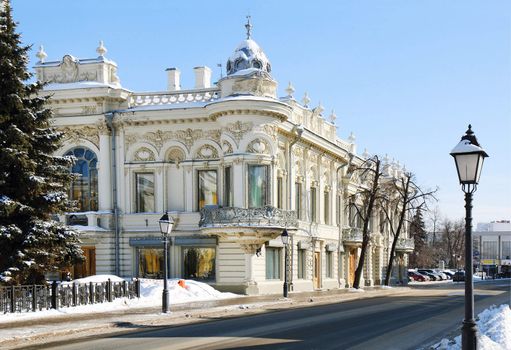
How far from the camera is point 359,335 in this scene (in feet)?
60.5

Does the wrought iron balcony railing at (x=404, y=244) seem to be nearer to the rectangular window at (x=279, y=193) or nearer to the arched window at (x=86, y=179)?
the rectangular window at (x=279, y=193)

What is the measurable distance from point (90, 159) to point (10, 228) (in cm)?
1819

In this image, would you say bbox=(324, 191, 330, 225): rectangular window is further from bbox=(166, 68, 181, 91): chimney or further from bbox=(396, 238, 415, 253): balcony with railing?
bbox=(396, 238, 415, 253): balcony with railing

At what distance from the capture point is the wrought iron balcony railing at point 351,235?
55.0 m

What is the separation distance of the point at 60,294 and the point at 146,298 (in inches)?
221

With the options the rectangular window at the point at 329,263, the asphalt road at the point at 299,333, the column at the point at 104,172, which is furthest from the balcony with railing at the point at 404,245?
the asphalt road at the point at 299,333

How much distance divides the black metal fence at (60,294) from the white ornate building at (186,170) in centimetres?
1001

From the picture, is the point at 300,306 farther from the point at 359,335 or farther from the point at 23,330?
the point at 23,330

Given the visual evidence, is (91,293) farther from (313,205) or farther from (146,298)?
(313,205)

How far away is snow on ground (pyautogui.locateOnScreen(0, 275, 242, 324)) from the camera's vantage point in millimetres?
23438

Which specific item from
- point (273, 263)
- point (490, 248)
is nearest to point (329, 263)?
point (273, 263)

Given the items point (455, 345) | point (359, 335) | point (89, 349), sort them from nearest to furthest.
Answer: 1. point (455, 345)
2. point (89, 349)
3. point (359, 335)

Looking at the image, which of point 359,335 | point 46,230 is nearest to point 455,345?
point 359,335

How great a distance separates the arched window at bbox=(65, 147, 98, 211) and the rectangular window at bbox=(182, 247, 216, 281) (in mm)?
6217
